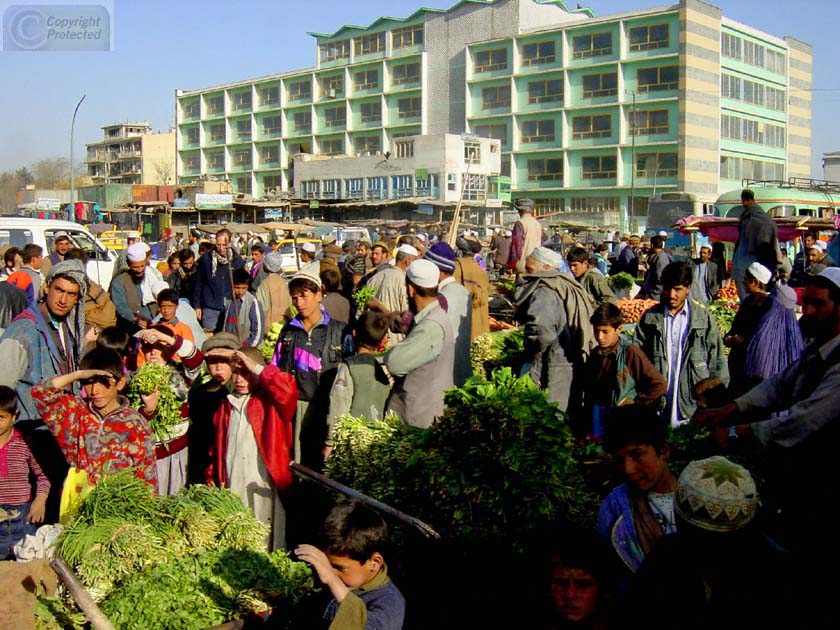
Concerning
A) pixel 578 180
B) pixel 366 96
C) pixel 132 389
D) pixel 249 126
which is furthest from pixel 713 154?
pixel 132 389

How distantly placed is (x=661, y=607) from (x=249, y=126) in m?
94.1

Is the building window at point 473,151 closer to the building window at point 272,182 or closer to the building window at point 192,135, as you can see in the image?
the building window at point 272,182

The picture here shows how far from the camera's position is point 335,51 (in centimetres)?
8538

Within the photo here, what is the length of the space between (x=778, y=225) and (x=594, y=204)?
47.0 metres

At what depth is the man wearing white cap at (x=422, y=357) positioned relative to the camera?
5.18 meters

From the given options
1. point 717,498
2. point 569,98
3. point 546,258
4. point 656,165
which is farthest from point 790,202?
point 569,98

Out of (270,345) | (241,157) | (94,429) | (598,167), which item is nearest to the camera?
(94,429)

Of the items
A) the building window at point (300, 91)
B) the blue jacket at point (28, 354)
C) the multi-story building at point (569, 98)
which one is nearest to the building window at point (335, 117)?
the multi-story building at point (569, 98)

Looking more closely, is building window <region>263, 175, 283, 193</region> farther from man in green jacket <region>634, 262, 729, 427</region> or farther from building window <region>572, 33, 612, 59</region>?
man in green jacket <region>634, 262, 729, 427</region>

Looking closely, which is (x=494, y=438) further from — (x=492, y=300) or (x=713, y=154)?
(x=713, y=154)

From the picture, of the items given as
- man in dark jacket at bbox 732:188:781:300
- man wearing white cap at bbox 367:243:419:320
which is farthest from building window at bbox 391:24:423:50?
man wearing white cap at bbox 367:243:419:320

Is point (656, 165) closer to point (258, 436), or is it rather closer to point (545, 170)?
point (545, 170)

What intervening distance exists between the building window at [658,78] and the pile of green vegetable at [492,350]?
5877cm

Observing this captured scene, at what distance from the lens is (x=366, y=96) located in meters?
80.9
